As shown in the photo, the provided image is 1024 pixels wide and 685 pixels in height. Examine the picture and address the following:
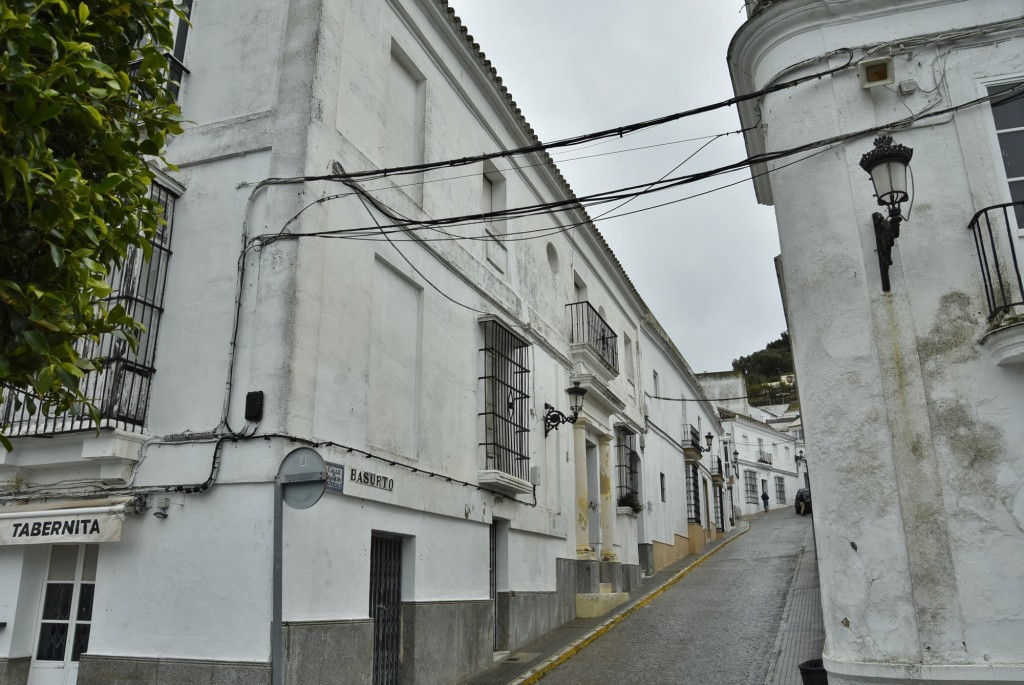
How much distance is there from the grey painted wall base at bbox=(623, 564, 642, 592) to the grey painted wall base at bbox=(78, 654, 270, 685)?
1122 cm

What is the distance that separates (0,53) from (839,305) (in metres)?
5.75

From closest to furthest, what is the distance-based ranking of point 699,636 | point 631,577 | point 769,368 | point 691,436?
point 699,636
point 631,577
point 691,436
point 769,368

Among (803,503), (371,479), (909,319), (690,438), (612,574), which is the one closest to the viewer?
(909,319)

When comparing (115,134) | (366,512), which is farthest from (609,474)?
(115,134)

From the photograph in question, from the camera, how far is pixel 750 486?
47.3 m

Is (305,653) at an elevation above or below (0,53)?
below

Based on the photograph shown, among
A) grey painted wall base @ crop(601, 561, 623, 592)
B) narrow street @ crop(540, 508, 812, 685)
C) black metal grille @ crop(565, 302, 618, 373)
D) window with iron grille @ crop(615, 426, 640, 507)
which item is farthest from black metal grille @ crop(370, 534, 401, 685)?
window with iron grille @ crop(615, 426, 640, 507)

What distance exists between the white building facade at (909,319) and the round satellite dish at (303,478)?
12.5 feet

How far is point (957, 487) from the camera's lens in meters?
5.85

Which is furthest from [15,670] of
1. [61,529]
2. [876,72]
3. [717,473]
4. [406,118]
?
[717,473]

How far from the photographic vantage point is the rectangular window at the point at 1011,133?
6.44m

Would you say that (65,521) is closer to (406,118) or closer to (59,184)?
(59,184)

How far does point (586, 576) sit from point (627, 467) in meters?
4.10

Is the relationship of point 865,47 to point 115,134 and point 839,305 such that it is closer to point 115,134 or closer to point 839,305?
point 839,305
